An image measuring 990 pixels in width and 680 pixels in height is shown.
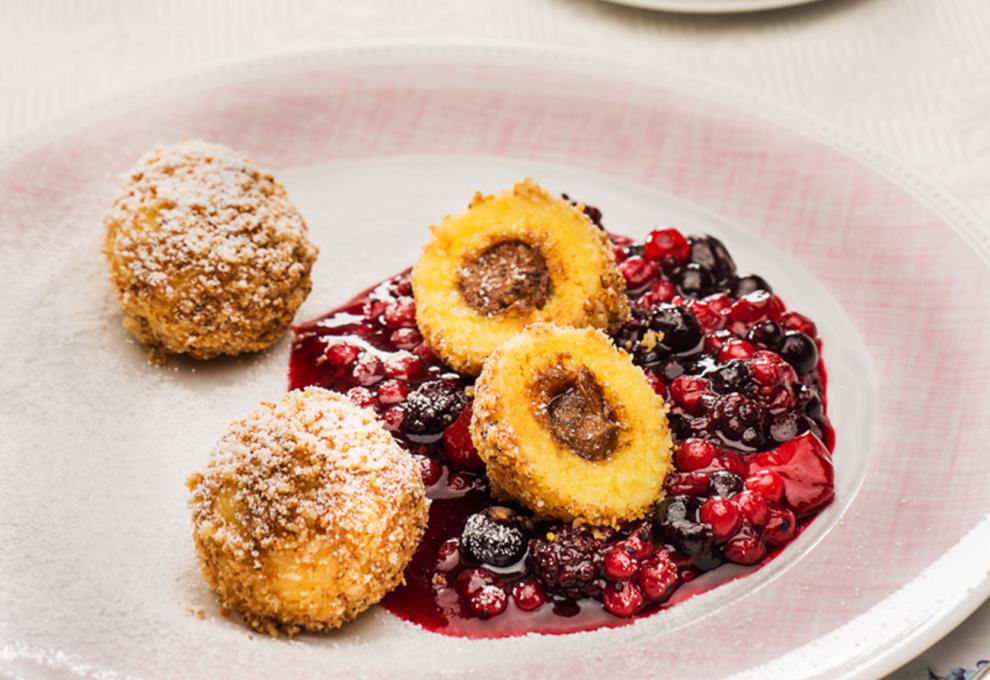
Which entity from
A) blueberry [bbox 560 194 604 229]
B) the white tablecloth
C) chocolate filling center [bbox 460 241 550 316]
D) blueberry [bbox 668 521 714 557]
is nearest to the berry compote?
blueberry [bbox 668 521 714 557]

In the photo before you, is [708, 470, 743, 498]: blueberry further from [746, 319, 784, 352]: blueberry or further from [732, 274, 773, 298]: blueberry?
[732, 274, 773, 298]: blueberry

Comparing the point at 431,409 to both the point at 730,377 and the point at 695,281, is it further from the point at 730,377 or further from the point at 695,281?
the point at 695,281

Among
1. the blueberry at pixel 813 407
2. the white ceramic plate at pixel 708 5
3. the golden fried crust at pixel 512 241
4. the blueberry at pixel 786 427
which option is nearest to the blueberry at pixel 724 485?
the blueberry at pixel 786 427

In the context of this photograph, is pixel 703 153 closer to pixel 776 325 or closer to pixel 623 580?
pixel 776 325

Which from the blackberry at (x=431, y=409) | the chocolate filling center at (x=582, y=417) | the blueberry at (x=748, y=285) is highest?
the chocolate filling center at (x=582, y=417)

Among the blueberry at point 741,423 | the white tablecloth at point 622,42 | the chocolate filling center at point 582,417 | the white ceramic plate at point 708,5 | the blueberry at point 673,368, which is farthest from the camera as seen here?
the white ceramic plate at point 708,5

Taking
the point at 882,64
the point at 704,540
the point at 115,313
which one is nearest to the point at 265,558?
the point at 704,540

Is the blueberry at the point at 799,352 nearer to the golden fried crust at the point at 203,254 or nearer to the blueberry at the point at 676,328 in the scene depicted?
the blueberry at the point at 676,328
